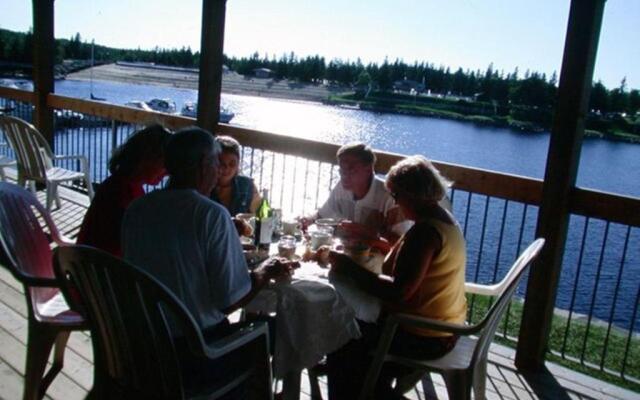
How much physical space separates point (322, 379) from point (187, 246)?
1.35m

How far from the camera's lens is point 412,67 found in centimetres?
2214

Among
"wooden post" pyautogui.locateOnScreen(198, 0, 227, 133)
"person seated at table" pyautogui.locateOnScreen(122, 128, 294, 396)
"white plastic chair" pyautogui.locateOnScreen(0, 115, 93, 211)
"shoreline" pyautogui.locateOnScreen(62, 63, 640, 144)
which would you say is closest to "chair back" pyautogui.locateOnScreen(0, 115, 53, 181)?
"white plastic chair" pyautogui.locateOnScreen(0, 115, 93, 211)

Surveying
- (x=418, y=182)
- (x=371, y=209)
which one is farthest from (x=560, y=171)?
(x=418, y=182)

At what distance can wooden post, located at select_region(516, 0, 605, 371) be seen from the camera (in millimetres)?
2604

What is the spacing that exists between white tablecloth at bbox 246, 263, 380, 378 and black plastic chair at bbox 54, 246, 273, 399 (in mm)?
175

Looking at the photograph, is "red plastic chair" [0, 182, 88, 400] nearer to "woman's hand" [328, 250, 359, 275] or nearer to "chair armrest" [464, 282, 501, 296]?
"woman's hand" [328, 250, 359, 275]

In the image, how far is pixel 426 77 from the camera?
68.8 feet

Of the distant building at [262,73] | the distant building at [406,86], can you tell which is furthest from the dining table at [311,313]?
the distant building at [262,73]

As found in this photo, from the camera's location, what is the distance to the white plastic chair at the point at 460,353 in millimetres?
1853

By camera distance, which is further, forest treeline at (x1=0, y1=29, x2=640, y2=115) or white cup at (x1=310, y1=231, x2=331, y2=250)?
forest treeline at (x1=0, y1=29, x2=640, y2=115)

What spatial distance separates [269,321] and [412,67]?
21.3 meters

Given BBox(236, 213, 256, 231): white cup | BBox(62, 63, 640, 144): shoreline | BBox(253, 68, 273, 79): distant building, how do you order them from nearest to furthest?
BBox(236, 213, 256, 231): white cup < BBox(62, 63, 640, 144): shoreline < BBox(253, 68, 273, 79): distant building

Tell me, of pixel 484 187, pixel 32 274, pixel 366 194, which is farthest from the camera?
pixel 484 187

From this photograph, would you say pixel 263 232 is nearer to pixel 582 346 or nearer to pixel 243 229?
pixel 243 229
